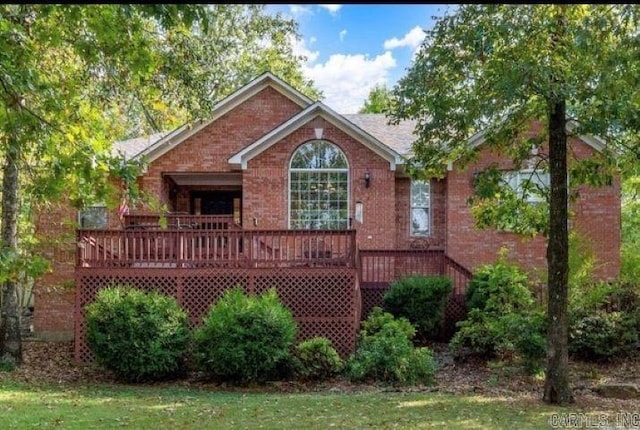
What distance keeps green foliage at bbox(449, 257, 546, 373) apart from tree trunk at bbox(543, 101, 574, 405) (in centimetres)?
184

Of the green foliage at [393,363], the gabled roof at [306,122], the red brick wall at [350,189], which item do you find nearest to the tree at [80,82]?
the gabled roof at [306,122]

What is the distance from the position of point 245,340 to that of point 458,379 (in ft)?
13.1

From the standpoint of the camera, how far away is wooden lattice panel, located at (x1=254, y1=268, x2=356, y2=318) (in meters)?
12.0

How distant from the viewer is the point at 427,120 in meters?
10.2

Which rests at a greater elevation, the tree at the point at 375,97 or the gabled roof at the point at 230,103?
the tree at the point at 375,97

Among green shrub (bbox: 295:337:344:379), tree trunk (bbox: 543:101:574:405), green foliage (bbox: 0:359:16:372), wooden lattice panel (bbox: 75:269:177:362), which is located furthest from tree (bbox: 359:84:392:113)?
tree trunk (bbox: 543:101:574:405)

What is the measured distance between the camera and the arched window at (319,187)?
16375 millimetres

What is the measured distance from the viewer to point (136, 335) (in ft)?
35.3

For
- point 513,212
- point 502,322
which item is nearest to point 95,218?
point 502,322

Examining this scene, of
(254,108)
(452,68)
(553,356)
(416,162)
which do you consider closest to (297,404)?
(553,356)

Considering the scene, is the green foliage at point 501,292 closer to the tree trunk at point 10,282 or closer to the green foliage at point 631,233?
the green foliage at point 631,233

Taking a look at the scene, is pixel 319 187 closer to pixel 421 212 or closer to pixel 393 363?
pixel 421 212

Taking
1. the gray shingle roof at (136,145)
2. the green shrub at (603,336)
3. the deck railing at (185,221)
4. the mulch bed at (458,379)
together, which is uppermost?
the gray shingle roof at (136,145)

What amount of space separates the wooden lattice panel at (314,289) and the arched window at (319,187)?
4.36m
